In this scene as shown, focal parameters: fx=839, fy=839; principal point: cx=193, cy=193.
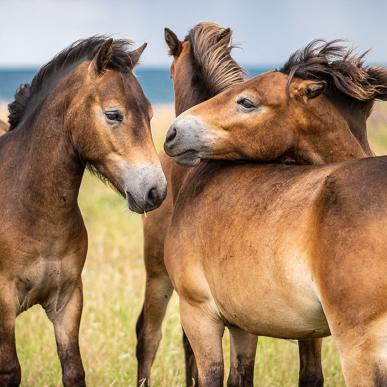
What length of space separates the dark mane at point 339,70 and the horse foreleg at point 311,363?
176 cm

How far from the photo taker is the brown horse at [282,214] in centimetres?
356

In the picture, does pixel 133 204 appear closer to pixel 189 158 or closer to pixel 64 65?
pixel 189 158

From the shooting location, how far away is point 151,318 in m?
6.30

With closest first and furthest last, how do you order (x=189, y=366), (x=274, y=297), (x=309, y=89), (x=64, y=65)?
(x=274, y=297), (x=309, y=89), (x=64, y=65), (x=189, y=366)

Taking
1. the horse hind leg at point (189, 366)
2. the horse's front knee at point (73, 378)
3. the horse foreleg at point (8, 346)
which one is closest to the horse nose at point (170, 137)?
the horse foreleg at point (8, 346)

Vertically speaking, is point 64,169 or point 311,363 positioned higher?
point 64,169

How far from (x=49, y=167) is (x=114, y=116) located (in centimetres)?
63

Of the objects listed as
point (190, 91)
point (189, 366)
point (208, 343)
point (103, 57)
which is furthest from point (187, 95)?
point (189, 366)

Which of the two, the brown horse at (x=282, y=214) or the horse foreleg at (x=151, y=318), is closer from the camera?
the brown horse at (x=282, y=214)

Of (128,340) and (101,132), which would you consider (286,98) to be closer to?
(101,132)

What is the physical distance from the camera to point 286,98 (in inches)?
179

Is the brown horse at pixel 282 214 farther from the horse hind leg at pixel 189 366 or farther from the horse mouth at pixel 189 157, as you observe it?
the horse hind leg at pixel 189 366

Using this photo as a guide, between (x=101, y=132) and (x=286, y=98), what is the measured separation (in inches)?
42.5

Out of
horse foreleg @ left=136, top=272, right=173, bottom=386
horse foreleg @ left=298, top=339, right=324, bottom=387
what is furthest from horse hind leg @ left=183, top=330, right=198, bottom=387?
horse foreleg @ left=298, top=339, right=324, bottom=387
